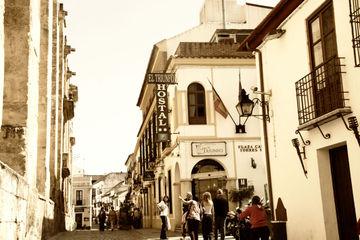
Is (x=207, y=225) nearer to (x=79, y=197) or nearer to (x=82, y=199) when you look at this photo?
(x=79, y=197)

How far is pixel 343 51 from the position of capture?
31.7 feet

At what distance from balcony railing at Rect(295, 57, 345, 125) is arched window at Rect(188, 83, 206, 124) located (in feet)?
39.2

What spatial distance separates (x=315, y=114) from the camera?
10508 millimetres

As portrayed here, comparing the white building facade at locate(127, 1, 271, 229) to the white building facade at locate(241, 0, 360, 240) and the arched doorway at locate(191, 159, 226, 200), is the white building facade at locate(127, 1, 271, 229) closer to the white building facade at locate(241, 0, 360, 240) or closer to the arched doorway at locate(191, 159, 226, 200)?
the arched doorway at locate(191, 159, 226, 200)

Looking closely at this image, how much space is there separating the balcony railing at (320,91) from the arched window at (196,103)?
11.9m

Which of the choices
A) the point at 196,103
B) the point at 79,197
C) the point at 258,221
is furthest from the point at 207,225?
the point at 79,197

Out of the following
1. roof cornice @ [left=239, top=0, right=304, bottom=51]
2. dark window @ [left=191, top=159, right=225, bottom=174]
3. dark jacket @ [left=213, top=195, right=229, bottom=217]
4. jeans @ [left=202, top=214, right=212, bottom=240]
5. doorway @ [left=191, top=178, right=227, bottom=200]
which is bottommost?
jeans @ [left=202, top=214, right=212, bottom=240]

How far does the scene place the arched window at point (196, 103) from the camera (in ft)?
76.4

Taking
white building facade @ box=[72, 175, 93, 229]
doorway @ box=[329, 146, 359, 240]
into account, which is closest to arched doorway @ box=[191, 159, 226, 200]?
doorway @ box=[329, 146, 359, 240]

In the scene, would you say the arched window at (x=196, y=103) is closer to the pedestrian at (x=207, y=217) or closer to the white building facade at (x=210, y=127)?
the white building facade at (x=210, y=127)

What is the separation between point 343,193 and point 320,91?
84.9 inches

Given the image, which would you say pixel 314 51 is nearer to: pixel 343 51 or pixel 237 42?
pixel 343 51

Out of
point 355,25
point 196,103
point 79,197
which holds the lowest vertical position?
point 79,197

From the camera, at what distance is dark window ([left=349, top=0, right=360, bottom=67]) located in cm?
882
